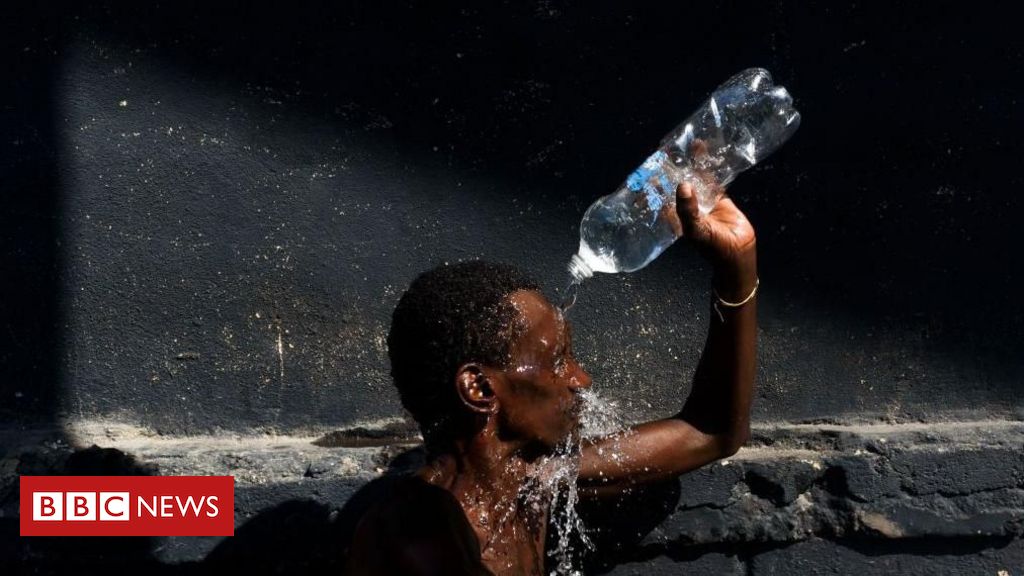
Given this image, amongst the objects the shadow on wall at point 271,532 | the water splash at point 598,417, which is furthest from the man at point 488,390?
the shadow on wall at point 271,532

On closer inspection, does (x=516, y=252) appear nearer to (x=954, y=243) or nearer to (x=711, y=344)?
(x=711, y=344)

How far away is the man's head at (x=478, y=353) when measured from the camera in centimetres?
234

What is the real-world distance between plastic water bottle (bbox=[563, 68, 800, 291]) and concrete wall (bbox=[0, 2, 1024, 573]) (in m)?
0.06

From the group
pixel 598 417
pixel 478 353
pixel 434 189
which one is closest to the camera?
pixel 478 353

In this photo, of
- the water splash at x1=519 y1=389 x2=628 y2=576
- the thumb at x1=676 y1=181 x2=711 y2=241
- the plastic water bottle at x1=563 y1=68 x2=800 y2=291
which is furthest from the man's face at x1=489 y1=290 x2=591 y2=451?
the plastic water bottle at x1=563 y1=68 x2=800 y2=291

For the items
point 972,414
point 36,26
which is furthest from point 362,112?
point 972,414

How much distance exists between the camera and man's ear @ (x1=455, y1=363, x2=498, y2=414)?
2344mm

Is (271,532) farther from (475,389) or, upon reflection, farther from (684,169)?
(684,169)

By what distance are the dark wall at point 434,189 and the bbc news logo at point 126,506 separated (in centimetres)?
24

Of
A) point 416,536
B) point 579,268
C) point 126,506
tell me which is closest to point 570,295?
point 579,268

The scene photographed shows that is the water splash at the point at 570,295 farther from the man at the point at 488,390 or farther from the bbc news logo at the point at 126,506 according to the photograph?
the bbc news logo at the point at 126,506

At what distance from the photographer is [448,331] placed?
2326mm

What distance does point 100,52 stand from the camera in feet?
10.1

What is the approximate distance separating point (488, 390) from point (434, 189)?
97 centimetres
